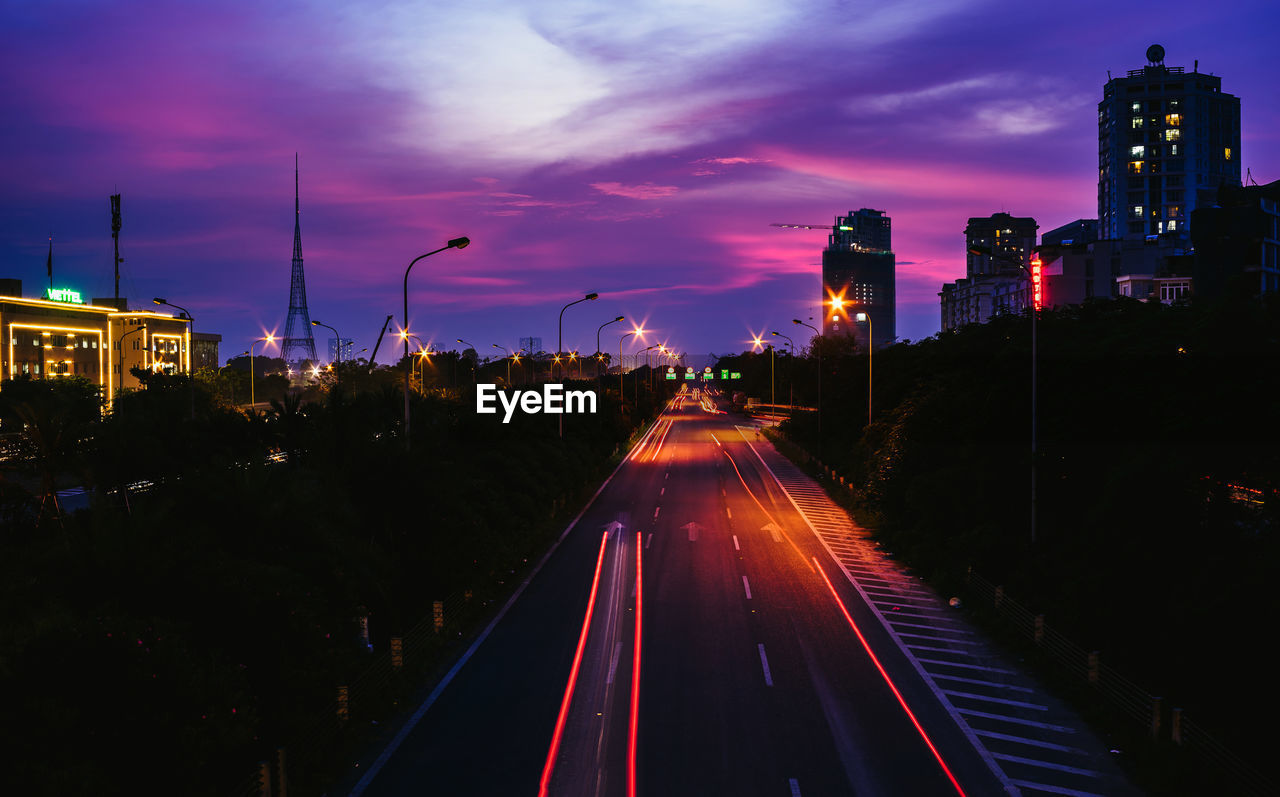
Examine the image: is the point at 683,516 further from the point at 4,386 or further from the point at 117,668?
the point at 4,386

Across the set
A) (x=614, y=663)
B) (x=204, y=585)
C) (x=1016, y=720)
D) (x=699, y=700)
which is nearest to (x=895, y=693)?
(x=1016, y=720)

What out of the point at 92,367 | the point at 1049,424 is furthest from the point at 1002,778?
the point at 92,367

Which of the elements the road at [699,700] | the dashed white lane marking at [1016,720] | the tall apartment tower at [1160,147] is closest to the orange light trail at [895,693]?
the road at [699,700]

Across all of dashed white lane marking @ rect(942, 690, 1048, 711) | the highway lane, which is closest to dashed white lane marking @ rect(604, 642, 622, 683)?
the highway lane

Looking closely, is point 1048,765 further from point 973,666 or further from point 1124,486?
point 1124,486

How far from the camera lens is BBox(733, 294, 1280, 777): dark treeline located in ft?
51.0

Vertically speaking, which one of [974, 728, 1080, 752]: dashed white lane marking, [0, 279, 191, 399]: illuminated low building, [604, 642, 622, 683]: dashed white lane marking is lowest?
[974, 728, 1080, 752]: dashed white lane marking

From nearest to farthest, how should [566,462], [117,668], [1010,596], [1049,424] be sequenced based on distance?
[117,668]
[1010,596]
[1049,424]
[566,462]

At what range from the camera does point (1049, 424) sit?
25.6 meters

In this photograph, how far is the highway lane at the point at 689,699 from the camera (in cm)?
1295

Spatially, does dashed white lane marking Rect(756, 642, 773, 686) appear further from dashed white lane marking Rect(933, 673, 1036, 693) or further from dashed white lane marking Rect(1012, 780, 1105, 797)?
dashed white lane marking Rect(1012, 780, 1105, 797)

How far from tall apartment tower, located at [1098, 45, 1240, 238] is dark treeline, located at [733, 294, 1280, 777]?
466ft

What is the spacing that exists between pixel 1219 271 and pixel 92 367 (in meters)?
129

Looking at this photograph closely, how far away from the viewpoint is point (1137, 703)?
49.6 feet
